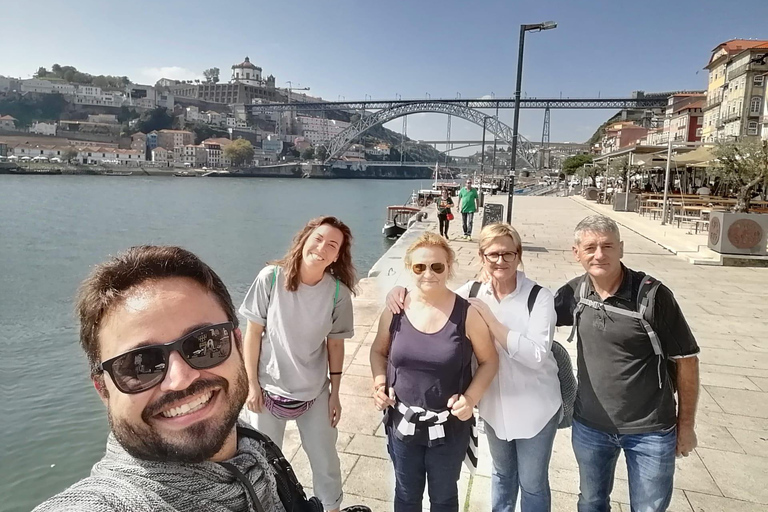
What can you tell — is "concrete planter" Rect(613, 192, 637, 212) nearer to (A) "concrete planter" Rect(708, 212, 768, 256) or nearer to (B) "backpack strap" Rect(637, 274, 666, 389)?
(A) "concrete planter" Rect(708, 212, 768, 256)

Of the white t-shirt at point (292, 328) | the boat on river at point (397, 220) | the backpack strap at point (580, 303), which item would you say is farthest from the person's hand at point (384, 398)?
the boat on river at point (397, 220)

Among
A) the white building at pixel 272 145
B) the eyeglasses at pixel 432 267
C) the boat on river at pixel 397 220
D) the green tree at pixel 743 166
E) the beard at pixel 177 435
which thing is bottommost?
the boat on river at pixel 397 220

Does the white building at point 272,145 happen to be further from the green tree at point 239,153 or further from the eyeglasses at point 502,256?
the eyeglasses at point 502,256

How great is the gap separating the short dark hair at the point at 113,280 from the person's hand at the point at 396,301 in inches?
33.9

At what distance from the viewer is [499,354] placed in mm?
1617

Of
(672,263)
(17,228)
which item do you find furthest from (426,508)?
(17,228)

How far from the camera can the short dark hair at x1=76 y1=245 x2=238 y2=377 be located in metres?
0.79

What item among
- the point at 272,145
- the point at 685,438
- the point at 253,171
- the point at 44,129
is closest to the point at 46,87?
the point at 44,129

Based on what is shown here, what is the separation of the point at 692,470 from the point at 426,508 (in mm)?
1236

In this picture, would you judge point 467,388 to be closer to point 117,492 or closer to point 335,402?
point 335,402

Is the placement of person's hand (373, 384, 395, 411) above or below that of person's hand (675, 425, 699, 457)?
above

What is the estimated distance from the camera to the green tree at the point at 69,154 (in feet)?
261

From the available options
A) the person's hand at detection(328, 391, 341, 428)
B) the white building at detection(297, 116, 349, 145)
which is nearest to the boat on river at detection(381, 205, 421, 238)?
the person's hand at detection(328, 391, 341, 428)

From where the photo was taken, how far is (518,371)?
1.59 metres
